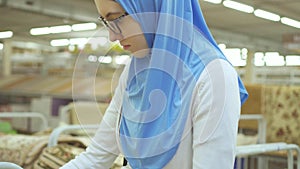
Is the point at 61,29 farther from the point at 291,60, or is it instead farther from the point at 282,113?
the point at 282,113

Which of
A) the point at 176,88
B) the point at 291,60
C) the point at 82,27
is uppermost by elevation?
the point at 82,27

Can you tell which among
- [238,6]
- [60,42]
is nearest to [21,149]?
[238,6]

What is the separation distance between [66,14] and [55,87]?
3.54 metres

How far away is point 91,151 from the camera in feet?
3.23

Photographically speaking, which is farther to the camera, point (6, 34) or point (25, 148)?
point (6, 34)

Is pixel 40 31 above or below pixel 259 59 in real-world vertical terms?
above

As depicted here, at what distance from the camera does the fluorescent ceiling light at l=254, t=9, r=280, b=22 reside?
811 cm

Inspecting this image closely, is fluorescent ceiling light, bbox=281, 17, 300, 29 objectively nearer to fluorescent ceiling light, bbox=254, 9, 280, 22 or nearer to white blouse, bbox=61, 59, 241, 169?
fluorescent ceiling light, bbox=254, 9, 280, 22

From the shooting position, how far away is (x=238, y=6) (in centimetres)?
759

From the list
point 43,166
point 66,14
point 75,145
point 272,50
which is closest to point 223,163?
point 43,166

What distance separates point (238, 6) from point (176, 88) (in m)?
7.17

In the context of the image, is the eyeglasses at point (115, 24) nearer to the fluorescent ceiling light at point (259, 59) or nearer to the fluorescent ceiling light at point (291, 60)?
the fluorescent ceiling light at point (259, 59)

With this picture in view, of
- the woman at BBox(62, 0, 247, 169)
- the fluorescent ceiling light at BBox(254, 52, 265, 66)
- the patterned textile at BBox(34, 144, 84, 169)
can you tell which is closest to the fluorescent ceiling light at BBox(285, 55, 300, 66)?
the fluorescent ceiling light at BBox(254, 52, 265, 66)

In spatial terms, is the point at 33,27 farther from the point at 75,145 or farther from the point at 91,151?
the point at 91,151
